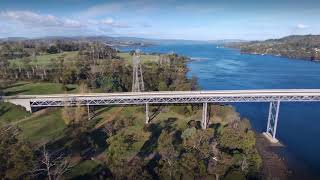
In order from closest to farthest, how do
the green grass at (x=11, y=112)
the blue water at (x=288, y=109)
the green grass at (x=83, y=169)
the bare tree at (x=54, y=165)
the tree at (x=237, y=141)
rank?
the bare tree at (x=54, y=165)
the green grass at (x=83, y=169)
the tree at (x=237, y=141)
the blue water at (x=288, y=109)
the green grass at (x=11, y=112)

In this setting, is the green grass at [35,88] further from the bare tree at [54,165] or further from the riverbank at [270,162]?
the riverbank at [270,162]

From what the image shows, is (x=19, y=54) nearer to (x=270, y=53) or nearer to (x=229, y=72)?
(x=229, y=72)

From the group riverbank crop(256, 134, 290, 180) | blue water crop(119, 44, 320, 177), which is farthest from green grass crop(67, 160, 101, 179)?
blue water crop(119, 44, 320, 177)

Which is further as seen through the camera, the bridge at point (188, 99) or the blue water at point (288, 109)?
the bridge at point (188, 99)

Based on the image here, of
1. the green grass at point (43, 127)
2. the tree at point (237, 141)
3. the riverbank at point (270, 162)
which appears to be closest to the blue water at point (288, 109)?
the riverbank at point (270, 162)

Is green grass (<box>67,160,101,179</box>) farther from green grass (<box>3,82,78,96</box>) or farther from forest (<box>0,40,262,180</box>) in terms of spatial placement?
green grass (<box>3,82,78,96</box>)

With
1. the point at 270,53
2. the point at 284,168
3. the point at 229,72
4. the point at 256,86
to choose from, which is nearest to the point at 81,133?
the point at 284,168
